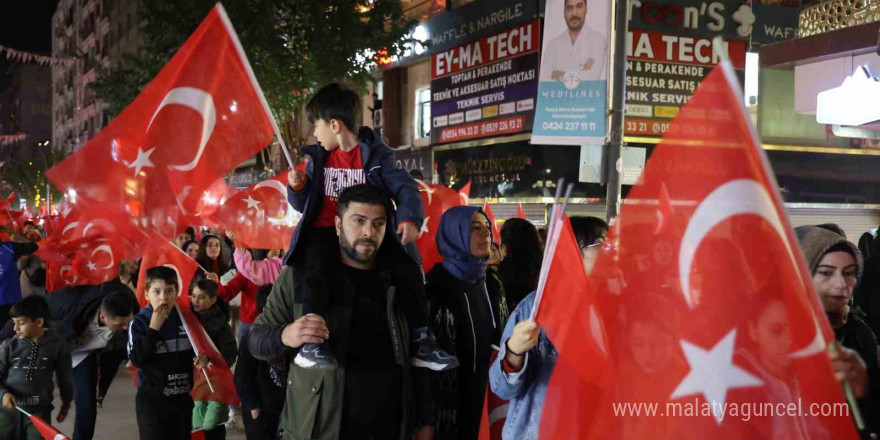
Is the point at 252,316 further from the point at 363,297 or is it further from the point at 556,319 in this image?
the point at 556,319

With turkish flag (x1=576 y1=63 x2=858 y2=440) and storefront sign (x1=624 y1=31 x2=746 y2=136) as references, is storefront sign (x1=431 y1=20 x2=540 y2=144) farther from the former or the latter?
turkish flag (x1=576 y1=63 x2=858 y2=440)

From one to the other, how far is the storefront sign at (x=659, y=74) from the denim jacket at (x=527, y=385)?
13227 millimetres

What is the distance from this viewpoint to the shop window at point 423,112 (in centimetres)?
2188

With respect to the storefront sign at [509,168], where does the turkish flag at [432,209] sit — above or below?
below

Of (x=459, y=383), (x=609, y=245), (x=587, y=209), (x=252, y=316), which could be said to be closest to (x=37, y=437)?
(x=252, y=316)

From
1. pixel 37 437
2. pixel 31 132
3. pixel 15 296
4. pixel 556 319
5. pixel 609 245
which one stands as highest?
Answer: pixel 31 132

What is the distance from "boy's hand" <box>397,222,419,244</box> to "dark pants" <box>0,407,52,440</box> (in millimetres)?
3582

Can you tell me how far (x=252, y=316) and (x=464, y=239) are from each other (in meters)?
3.90

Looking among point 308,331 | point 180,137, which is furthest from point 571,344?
point 180,137

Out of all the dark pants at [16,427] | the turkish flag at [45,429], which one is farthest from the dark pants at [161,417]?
the dark pants at [16,427]

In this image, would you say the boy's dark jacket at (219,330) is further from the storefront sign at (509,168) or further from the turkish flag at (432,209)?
the storefront sign at (509,168)

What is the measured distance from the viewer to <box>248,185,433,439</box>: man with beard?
3.57m

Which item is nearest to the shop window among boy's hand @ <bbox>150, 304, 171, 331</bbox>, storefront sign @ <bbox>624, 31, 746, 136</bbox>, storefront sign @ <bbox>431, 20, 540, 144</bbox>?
storefront sign @ <bbox>431, 20, 540, 144</bbox>

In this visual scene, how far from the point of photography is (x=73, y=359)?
7.29 metres
